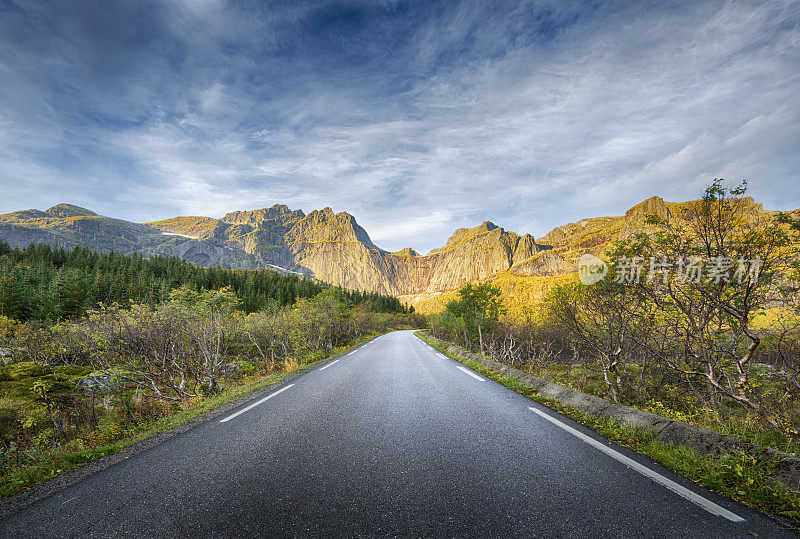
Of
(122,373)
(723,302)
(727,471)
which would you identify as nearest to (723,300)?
(723,302)

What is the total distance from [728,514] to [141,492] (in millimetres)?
5199

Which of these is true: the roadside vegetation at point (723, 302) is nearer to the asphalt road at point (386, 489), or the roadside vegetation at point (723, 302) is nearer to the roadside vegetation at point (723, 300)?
the roadside vegetation at point (723, 300)

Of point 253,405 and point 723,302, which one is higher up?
point 723,302

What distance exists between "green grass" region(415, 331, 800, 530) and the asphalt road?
0.61ft

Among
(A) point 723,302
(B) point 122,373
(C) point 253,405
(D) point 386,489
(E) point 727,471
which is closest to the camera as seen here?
(D) point 386,489

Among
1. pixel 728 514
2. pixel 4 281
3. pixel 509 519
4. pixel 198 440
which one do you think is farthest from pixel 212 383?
pixel 4 281

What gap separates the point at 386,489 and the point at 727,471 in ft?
11.0

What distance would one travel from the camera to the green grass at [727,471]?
2.40 meters

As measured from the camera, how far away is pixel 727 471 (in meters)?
2.85

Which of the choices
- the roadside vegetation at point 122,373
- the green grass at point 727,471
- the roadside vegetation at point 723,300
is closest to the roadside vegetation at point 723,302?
the roadside vegetation at point 723,300

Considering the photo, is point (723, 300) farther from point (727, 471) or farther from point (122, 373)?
point (122, 373)

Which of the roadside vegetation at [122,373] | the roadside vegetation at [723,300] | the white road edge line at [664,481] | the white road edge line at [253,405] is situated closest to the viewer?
the white road edge line at [664,481]

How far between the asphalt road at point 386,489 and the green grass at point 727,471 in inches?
7.3

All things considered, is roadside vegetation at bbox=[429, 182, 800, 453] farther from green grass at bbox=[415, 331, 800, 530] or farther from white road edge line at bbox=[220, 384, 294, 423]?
white road edge line at bbox=[220, 384, 294, 423]
